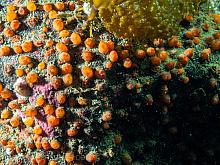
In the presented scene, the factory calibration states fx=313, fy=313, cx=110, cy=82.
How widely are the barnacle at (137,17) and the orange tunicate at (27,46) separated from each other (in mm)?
609


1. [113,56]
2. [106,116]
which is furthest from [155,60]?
[106,116]

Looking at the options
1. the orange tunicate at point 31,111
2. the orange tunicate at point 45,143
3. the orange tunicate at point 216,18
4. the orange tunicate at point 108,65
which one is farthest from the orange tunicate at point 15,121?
the orange tunicate at point 216,18

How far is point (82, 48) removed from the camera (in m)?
2.48

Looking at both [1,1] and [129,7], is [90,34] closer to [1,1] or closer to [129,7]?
[129,7]

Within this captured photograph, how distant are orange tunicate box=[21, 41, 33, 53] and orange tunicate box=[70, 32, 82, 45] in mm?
339

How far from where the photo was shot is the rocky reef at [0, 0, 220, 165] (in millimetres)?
2418

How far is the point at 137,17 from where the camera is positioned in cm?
240

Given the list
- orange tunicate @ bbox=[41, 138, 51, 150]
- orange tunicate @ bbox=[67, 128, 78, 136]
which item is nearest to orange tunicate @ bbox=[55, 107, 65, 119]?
orange tunicate @ bbox=[67, 128, 78, 136]

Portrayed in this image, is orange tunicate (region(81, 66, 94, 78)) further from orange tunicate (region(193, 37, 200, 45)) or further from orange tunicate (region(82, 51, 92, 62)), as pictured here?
orange tunicate (region(193, 37, 200, 45))

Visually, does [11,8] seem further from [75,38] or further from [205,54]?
[205,54]

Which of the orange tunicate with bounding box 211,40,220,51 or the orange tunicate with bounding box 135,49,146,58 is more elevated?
the orange tunicate with bounding box 135,49,146,58

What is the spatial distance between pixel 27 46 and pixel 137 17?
900mm

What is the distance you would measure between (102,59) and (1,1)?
1.05 meters

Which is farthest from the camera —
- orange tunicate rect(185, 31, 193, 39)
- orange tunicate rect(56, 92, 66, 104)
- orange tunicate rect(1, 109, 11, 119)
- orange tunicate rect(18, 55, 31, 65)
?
orange tunicate rect(185, 31, 193, 39)
